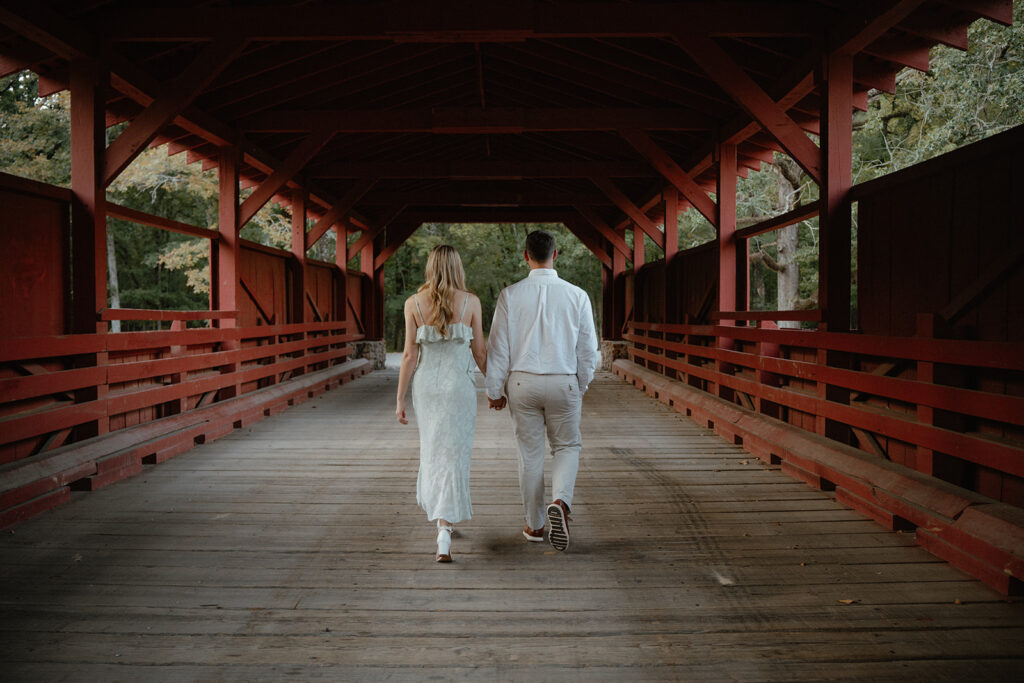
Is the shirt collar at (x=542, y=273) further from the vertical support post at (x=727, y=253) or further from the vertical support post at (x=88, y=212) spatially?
the vertical support post at (x=727, y=253)

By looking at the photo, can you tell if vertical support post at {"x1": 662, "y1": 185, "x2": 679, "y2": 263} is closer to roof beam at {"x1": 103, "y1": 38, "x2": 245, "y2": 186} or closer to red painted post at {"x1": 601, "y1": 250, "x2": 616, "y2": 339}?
red painted post at {"x1": 601, "y1": 250, "x2": 616, "y2": 339}

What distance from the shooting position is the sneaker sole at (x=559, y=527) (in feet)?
11.8

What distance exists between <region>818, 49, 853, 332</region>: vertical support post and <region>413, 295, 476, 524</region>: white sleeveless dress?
132 inches

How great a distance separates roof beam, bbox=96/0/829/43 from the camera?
19.9 ft

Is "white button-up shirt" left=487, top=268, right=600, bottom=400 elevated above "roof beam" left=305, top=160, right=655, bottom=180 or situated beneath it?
situated beneath

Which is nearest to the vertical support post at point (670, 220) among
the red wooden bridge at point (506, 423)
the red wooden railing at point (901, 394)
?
the red wooden bridge at point (506, 423)

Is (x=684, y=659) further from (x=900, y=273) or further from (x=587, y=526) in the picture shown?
(x=900, y=273)

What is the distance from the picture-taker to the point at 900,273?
4793 millimetres

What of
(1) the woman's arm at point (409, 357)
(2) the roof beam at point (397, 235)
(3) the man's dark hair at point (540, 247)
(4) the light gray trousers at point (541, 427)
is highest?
(2) the roof beam at point (397, 235)

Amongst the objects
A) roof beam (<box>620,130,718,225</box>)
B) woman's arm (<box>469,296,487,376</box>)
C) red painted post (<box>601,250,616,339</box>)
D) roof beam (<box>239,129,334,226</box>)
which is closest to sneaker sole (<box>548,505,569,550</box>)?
woman's arm (<box>469,296,487,376</box>)

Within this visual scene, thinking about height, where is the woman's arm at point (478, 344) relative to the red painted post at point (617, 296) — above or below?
below

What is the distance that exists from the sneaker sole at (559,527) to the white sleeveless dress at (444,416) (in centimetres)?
45

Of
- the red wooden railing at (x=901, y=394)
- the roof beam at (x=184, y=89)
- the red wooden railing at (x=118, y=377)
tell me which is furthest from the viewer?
the roof beam at (x=184, y=89)

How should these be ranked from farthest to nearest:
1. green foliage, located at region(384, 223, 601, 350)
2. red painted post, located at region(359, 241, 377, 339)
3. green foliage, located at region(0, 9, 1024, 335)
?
green foliage, located at region(384, 223, 601, 350) < red painted post, located at region(359, 241, 377, 339) < green foliage, located at region(0, 9, 1024, 335)
